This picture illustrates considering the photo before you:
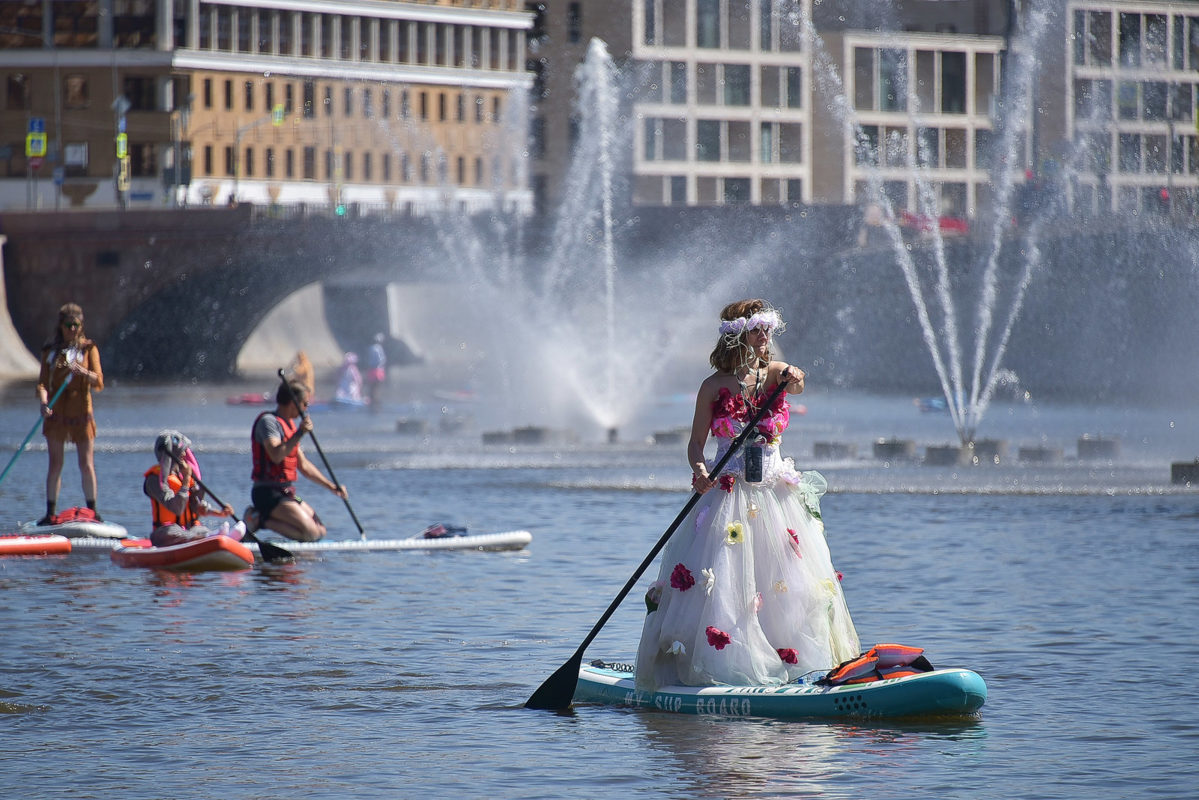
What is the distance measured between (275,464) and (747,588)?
8.28 metres

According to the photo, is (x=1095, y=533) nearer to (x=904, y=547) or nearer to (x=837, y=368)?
(x=904, y=547)

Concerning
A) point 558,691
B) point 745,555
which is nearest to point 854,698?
point 745,555

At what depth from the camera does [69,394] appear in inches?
818

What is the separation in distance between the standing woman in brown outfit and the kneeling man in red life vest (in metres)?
1.79

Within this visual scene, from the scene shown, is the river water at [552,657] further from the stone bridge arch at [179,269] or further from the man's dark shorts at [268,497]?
the stone bridge arch at [179,269]

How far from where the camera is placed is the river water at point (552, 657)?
10.9m

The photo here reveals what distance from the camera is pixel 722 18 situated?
123 m

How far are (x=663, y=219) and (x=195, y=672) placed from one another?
62857 mm

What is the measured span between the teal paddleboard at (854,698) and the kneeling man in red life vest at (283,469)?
742cm

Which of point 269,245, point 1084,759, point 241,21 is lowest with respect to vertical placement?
point 1084,759

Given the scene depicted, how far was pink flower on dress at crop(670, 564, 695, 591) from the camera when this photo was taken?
466 inches

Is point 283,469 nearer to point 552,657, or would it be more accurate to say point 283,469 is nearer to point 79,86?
point 552,657

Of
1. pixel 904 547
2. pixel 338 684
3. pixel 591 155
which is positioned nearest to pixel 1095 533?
pixel 904 547

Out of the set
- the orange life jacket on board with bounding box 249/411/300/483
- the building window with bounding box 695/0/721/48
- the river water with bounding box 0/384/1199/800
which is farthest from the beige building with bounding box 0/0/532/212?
the orange life jacket on board with bounding box 249/411/300/483
